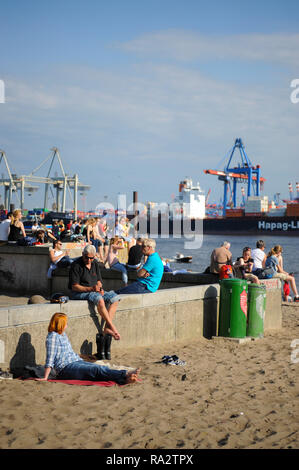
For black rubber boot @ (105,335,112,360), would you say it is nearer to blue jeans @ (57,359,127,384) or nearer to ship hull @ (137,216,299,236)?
blue jeans @ (57,359,127,384)

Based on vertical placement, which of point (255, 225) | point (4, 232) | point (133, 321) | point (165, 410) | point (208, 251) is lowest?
point (208, 251)

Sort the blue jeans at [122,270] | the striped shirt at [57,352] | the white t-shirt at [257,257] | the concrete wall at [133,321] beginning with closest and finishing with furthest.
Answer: the striped shirt at [57,352]
the concrete wall at [133,321]
the blue jeans at [122,270]
the white t-shirt at [257,257]

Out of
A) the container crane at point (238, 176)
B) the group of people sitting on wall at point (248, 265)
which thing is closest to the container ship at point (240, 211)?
the container crane at point (238, 176)

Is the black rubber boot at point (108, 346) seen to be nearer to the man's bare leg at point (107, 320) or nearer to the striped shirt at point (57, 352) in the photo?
the man's bare leg at point (107, 320)

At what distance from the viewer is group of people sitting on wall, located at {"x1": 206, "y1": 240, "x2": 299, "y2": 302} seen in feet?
31.1

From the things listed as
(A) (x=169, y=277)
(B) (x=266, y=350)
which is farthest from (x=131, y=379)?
(A) (x=169, y=277)

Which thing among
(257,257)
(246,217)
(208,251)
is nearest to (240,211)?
(246,217)

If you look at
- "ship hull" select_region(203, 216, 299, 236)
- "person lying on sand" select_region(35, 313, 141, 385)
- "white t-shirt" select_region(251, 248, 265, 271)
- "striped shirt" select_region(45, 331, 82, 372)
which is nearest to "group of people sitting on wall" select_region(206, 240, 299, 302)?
"white t-shirt" select_region(251, 248, 265, 271)

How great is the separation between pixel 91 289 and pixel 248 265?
16.3 ft

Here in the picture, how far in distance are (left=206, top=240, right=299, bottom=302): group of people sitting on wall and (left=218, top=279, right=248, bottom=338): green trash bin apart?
3.11ft

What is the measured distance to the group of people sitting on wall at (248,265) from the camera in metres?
9.47

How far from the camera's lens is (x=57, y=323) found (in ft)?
18.1

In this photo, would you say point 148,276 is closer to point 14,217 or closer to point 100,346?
point 100,346

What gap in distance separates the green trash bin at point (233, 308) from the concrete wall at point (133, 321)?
308 millimetres
